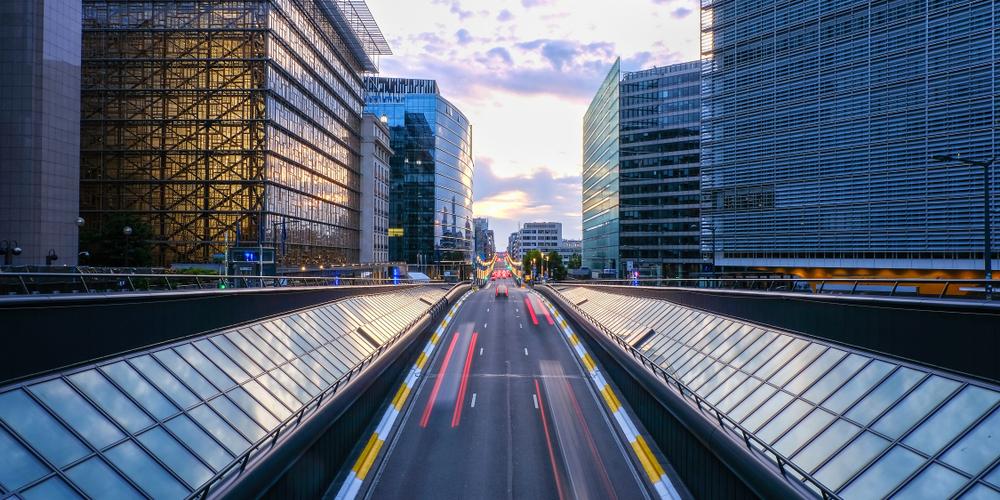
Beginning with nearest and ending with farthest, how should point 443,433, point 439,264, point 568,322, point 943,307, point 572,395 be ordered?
point 943,307
point 443,433
point 572,395
point 568,322
point 439,264

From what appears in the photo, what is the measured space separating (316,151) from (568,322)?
Answer: 46519 mm

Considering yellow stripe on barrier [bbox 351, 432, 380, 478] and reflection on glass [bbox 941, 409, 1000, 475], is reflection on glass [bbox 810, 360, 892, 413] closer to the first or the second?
reflection on glass [bbox 941, 409, 1000, 475]

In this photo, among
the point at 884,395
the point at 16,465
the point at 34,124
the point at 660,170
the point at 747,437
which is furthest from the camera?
the point at 660,170

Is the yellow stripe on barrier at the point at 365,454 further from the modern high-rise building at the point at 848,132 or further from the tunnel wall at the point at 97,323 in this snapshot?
the modern high-rise building at the point at 848,132

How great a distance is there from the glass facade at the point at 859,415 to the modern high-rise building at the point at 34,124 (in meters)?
51.5

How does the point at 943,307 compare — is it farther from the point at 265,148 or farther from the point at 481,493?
the point at 265,148

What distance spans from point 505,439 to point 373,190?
8096 centimetres

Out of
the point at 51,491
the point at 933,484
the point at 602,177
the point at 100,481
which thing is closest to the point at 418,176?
the point at 602,177

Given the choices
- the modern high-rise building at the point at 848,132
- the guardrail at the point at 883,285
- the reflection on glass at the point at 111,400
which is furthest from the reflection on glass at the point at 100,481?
the modern high-rise building at the point at 848,132

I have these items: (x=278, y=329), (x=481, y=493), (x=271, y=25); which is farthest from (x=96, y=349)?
(x=271, y=25)

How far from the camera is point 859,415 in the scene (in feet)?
33.8

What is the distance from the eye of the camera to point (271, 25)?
2307 inches

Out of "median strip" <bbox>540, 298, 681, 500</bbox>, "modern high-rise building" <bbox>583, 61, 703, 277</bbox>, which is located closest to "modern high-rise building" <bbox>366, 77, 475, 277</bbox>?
"modern high-rise building" <bbox>583, 61, 703, 277</bbox>

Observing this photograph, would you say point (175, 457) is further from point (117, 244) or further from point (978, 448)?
point (117, 244)
